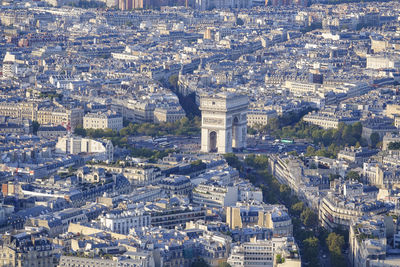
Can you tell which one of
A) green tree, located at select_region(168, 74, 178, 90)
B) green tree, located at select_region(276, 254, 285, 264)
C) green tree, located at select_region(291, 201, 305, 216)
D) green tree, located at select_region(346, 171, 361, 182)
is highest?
green tree, located at select_region(276, 254, 285, 264)

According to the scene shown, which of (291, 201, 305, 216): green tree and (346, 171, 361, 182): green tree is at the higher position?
(291, 201, 305, 216): green tree

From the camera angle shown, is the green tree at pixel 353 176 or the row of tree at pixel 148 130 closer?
the green tree at pixel 353 176

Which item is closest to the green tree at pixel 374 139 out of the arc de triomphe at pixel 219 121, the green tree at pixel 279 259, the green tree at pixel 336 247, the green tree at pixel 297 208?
the arc de triomphe at pixel 219 121

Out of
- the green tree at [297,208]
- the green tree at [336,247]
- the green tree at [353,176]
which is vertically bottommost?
the green tree at [353,176]

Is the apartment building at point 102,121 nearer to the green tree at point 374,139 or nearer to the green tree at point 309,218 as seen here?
the green tree at point 374,139

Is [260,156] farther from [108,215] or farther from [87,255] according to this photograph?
[87,255]

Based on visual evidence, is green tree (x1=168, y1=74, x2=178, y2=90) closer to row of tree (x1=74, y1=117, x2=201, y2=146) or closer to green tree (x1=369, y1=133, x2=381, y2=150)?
row of tree (x1=74, y1=117, x2=201, y2=146)

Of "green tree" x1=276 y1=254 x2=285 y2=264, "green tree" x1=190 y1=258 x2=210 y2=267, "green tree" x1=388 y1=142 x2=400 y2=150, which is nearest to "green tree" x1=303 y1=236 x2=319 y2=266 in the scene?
"green tree" x1=276 y1=254 x2=285 y2=264

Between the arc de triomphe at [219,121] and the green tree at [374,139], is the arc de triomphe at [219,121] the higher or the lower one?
the higher one

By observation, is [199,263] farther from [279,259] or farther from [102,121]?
[102,121]

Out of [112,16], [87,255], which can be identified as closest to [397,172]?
[87,255]

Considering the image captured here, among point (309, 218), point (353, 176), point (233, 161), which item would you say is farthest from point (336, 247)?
point (233, 161)
